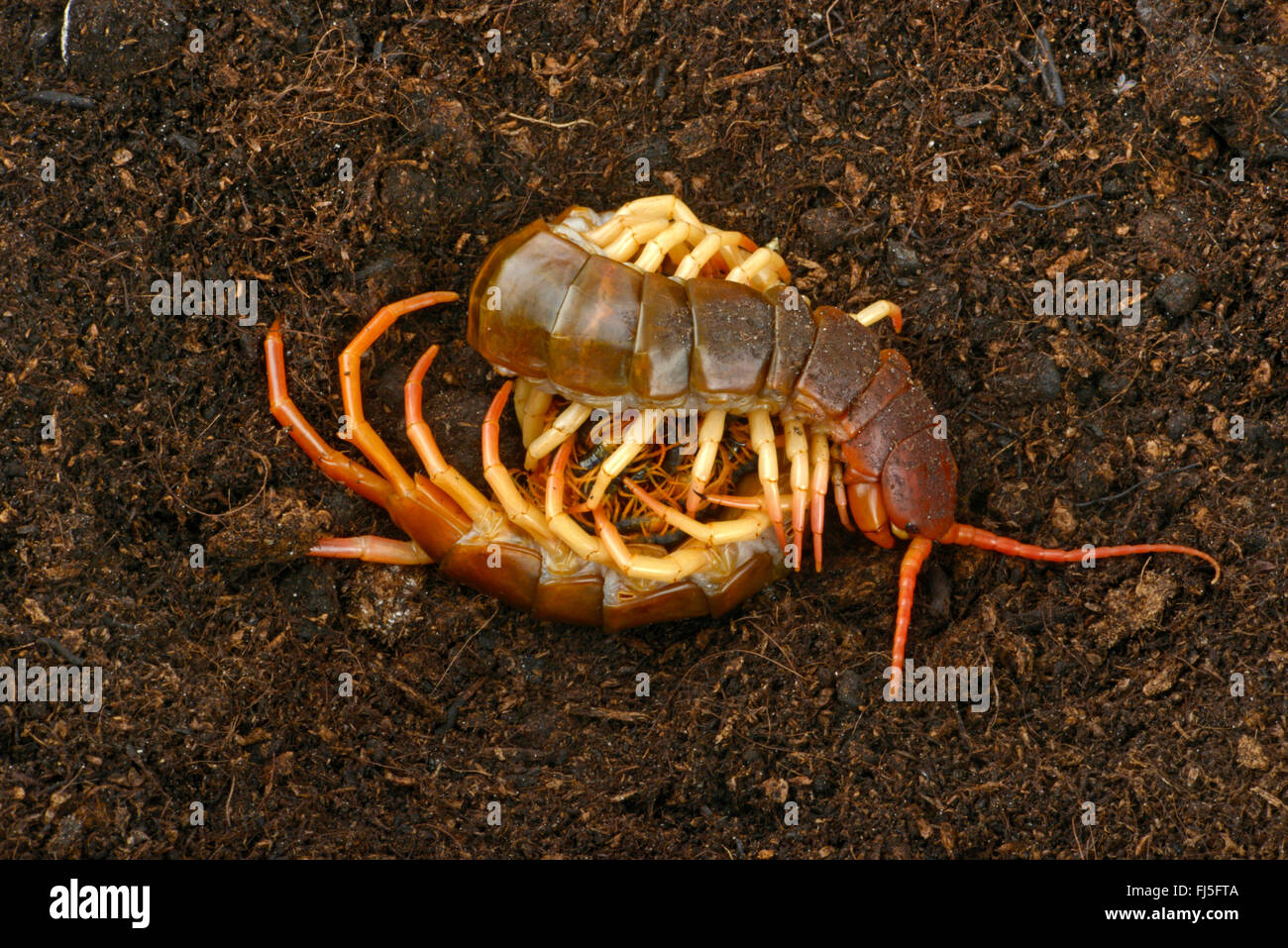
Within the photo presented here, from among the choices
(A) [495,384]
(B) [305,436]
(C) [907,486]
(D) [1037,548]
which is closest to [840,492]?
(C) [907,486]

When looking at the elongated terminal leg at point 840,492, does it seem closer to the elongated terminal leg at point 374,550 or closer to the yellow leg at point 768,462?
the yellow leg at point 768,462

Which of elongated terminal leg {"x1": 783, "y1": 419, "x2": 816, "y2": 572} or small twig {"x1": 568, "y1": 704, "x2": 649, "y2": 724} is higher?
elongated terminal leg {"x1": 783, "y1": 419, "x2": 816, "y2": 572}

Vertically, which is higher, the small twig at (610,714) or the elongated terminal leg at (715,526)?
the elongated terminal leg at (715,526)

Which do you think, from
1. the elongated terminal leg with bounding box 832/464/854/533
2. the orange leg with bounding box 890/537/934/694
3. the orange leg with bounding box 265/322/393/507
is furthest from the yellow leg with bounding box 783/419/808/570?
the orange leg with bounding box 265/322/393/507

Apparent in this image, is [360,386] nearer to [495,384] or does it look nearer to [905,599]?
[495,384]

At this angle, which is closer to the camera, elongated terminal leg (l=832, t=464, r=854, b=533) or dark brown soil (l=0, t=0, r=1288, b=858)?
dark brown soil (l=0, t=0, r=1288, b=858)

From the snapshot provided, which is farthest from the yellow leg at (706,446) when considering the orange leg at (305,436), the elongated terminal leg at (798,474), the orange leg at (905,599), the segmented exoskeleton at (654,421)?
the orange leg at (305,436)

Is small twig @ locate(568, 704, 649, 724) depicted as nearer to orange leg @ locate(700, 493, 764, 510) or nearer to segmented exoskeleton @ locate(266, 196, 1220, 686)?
segmented exoskeleton @ locate(266, 196, 1220, 686)

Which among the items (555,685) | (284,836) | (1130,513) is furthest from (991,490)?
(284,836)
